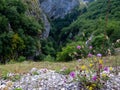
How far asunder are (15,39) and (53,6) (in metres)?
74.4

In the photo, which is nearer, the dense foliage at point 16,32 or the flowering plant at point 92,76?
the flowering plant at point 92,76

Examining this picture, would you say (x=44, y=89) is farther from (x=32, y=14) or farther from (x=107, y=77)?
(x=32, y=14)

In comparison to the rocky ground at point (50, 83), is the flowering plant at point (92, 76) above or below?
above

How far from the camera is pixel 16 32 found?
47875 millimetres

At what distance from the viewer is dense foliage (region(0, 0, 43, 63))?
4339 centimetres

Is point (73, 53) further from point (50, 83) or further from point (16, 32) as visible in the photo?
point (16, 32)

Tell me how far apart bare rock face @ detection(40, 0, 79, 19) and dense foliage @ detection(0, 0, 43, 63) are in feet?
195

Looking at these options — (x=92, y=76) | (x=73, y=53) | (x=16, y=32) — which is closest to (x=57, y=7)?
(x=16, y=32)

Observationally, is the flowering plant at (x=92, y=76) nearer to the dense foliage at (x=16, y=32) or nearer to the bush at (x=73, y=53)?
the bush at (x=73, y=53)

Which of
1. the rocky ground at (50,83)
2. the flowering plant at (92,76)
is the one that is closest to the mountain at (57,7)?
the rocky ground at (50,83)

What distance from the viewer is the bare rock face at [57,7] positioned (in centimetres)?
11326

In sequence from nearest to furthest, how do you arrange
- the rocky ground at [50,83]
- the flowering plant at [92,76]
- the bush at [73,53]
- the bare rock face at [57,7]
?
the flowering plant at [92,76] < the rocky ground at [50,83] < the bush at [73,53] < the bare rock face at [57,7]

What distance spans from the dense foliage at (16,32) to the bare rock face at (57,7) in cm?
5955

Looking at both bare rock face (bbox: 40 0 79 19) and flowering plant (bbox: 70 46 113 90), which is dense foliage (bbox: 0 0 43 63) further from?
bare rock face (bbox: 40 0 79 19)
